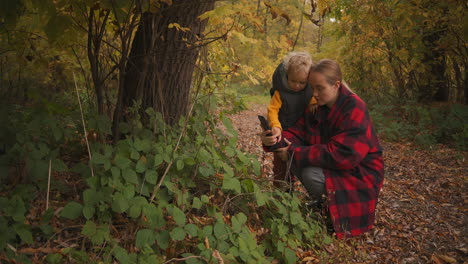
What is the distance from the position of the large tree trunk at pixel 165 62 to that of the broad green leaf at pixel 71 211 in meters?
0.94

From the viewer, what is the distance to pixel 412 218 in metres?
3.47

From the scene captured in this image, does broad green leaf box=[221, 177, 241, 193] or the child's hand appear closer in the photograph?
broad green leaf box=[221, 177, 241, 193]

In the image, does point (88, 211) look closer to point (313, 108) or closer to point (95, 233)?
point (95, 233)

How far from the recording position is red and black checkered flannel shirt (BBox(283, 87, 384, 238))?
108 inches

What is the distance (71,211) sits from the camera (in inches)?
77.4

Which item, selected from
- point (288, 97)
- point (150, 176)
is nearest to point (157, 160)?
point (150, 176)

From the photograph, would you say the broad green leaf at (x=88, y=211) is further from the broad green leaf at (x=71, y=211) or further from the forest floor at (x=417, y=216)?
the forest floor at (x=417, y=216)

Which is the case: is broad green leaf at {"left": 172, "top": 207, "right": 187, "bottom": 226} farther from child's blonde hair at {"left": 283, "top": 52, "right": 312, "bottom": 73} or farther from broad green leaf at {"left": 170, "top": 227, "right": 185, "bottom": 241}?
child's blonde hair at {"left": 283, "top": 52, "right": 312, "bottom": 73}

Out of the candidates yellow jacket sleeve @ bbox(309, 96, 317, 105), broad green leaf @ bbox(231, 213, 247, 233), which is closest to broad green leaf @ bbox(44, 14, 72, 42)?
broad green leaf @ bbox(231, 213, 247, 233)

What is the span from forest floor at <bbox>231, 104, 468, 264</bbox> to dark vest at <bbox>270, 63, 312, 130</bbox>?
770 mm

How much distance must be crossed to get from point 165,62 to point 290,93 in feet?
3.79

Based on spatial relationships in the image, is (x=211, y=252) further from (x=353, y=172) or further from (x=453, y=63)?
(x=453, y=63)

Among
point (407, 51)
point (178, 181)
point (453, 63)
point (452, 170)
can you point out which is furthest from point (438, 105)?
point (178, 181)

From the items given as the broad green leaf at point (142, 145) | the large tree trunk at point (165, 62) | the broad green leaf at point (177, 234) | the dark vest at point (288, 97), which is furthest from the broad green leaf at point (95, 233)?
the dark vest at point (288, 97)
